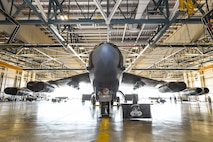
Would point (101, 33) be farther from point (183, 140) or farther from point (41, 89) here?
point (183, 140)

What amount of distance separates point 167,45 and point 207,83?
83.4ft

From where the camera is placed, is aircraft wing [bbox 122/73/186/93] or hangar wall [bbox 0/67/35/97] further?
hangar wall [bbox 0/67/35/97]

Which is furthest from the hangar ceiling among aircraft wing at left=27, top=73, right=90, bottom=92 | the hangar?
aircraft wing at left=27, top=73, right=90, bottom=92

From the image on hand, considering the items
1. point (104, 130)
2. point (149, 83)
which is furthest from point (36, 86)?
point (149, 83)

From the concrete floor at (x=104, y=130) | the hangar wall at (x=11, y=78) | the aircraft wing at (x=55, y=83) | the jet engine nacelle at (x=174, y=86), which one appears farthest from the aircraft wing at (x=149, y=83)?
the hangar wall at (x=11, y=78)

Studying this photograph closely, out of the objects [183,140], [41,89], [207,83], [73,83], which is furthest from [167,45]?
[207,83]

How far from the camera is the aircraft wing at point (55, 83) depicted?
10.6m

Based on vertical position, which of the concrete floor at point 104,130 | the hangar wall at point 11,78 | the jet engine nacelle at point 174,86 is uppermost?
the hangar wall at point 11,78

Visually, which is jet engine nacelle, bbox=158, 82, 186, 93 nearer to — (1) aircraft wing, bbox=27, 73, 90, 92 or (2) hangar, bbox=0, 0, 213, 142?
(2) hangar, bbox=0, 0, 213, 142

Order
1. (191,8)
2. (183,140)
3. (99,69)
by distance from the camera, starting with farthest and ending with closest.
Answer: (191,8) < (99,69) < (183,140)

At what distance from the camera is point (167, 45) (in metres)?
14.4

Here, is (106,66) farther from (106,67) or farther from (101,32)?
(101,32)

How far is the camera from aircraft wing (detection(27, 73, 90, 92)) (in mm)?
10633

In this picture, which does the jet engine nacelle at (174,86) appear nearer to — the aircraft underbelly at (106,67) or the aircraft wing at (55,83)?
the aircraft underbelly at (106,67)
